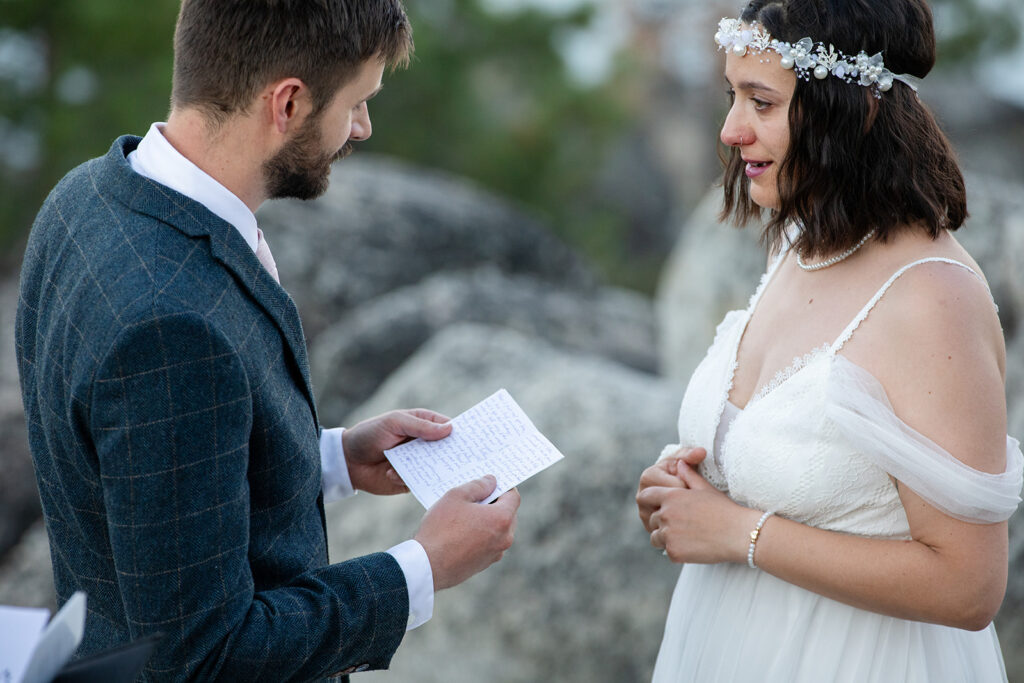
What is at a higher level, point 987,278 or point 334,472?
point 334,472

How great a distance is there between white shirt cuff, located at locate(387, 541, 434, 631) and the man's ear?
0.72 meters

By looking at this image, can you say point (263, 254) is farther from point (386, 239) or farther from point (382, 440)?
point (386, 239)

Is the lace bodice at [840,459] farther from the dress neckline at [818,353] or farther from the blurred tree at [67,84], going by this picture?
the blurred tree at [67,84]

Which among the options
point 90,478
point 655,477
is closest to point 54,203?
point 90,478

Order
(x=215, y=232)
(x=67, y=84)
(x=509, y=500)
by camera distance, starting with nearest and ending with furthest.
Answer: (x=215, y=232) < (x=509, y=500) < (x=67, y=84)

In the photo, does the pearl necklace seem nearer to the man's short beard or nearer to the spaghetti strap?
the spaghetti strap

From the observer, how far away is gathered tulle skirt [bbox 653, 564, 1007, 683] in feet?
6.39

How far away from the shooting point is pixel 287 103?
1582mm

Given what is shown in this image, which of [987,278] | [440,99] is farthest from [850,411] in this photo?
[440,99]

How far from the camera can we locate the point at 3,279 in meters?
6.34

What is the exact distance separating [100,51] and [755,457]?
594cm

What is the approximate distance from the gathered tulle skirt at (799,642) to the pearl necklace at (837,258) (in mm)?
663

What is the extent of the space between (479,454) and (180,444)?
68 centimetres

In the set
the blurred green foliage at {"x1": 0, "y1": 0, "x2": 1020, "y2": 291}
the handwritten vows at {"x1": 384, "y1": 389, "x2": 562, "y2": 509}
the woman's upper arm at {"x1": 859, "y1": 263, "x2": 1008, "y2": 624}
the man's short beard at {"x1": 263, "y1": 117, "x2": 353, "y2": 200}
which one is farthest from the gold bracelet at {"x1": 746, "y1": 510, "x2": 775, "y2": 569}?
the blurred green foliage at {"x1": 0, "y1": 0, "x2": 1020, "y2": 291}
